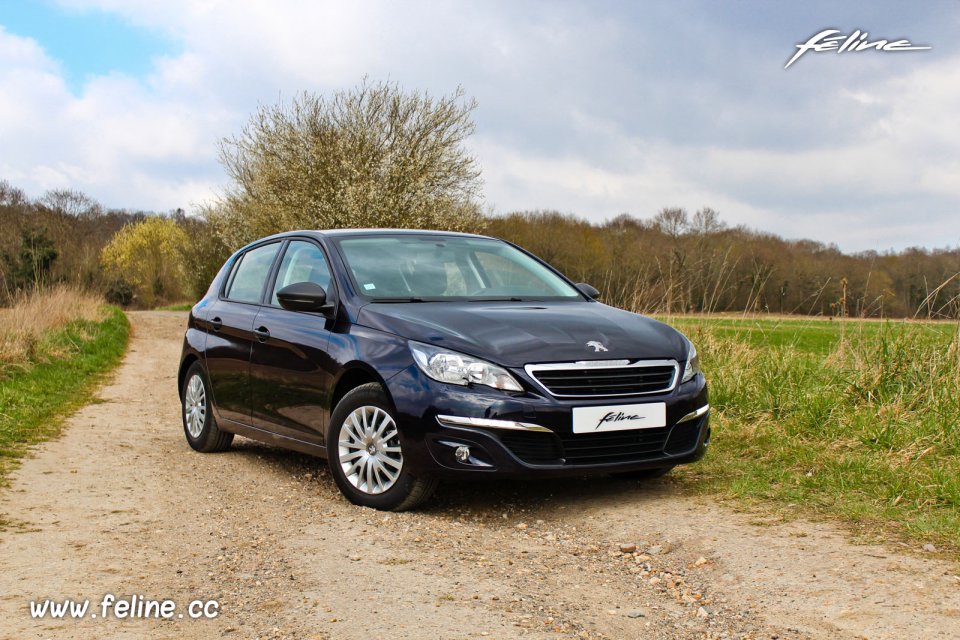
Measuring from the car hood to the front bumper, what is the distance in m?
0.23

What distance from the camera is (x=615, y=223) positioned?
6125 centimetres

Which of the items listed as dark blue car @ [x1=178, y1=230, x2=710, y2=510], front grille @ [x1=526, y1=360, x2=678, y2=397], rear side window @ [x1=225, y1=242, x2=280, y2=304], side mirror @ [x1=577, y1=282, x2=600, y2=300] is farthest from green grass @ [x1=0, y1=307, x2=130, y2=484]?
side mirror @ [x1=577, y1=282, x2=600, y2=300]

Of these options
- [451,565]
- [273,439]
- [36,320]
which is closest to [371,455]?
[451,565]

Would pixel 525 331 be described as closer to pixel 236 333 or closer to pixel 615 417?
pixel 615 417

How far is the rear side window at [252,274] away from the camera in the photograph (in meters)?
7.25

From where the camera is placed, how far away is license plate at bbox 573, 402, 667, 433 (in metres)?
5.14

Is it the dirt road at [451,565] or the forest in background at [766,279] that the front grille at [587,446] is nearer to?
the dirt road at [451,565]

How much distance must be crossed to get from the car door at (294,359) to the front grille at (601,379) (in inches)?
56.8

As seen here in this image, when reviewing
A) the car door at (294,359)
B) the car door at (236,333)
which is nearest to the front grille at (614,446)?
the car door at (294,359)

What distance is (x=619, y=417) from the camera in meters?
5.25

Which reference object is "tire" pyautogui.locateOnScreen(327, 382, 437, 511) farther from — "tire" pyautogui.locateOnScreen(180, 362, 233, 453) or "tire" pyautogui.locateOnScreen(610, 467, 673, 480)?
"tire" pyautogui.locateOnScreen(180, 362, 233, 453)

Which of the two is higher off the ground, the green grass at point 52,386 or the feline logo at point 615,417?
the feline logo at point 615,417

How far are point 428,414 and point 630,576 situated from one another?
137cm

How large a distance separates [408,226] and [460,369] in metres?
28.4
